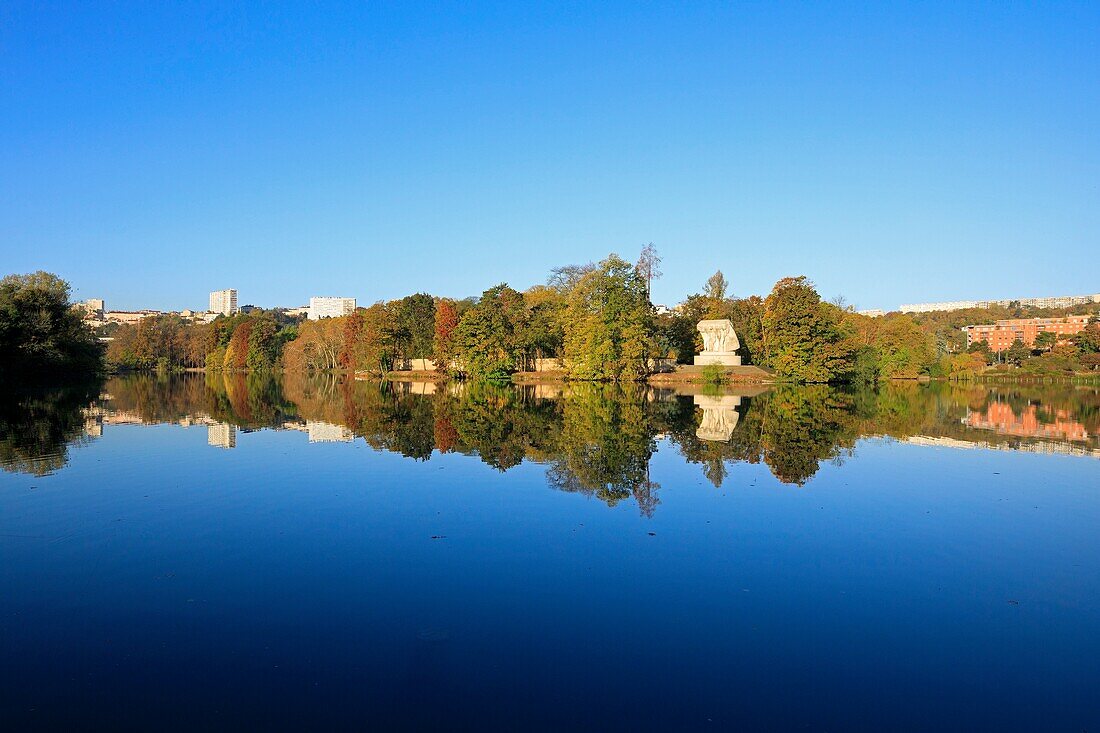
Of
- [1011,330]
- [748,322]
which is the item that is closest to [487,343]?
[748,322]

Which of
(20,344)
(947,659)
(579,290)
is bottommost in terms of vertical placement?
(947,659)

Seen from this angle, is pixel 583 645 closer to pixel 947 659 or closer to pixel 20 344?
pixel 947 659

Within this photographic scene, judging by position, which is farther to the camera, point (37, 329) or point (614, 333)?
point (614, 333)

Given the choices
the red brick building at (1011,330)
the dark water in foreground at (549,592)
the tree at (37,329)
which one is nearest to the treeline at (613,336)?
the red brick building at (1011,330)

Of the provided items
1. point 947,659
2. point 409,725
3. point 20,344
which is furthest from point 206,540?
point 20,344

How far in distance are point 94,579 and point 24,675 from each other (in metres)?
2.35

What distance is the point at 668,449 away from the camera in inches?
661

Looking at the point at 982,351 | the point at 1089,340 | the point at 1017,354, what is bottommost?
the point at 1017,354

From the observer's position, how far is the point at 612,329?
52.1 meters

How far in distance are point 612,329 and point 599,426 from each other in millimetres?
30839

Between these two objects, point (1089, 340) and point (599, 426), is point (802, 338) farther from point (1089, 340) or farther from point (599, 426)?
point (1089, 340)

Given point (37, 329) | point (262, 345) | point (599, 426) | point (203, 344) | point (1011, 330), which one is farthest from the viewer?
point (1011, 330)

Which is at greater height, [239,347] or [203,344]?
[203,344]

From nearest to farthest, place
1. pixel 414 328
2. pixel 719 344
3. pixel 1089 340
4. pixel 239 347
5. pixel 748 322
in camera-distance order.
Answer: pixel 719 344, pixel 748 322, pixel 1089 340, pixel 414 328, pixel 239 347
